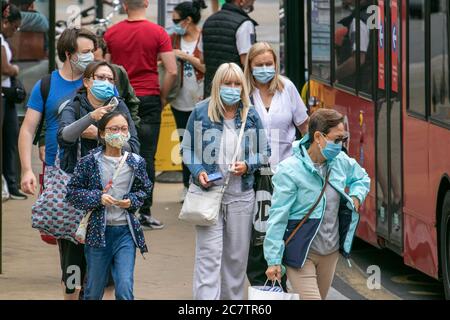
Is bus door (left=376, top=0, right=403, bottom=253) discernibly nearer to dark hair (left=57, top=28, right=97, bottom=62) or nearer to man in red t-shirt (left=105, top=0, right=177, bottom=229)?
man in red t-shirt (left=105, top=0, right=177, bottom=229)

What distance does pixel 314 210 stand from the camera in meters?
8.39

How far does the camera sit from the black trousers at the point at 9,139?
16062mm

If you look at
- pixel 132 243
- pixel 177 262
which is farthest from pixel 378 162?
pixel 132 243

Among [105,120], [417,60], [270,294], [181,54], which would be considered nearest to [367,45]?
[417,60]

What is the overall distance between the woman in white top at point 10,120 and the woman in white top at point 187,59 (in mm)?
1532

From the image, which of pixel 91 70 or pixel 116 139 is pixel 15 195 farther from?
pixel 116 139

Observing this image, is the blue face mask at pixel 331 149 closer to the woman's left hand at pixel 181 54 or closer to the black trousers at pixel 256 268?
the black trousers at pixel 256 268

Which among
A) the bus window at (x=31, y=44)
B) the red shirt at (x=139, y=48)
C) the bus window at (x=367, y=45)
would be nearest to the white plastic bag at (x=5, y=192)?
the bus window at (x=31, y=44)

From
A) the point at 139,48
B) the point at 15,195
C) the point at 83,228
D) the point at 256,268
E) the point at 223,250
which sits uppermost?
the point at 139,48

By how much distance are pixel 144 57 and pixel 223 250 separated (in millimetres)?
3848

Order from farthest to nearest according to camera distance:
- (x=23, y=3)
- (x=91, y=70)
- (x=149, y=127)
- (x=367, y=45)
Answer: (x=23, y=3), (x=149, y=127), (x=367, y=45), (x=91, y=70)

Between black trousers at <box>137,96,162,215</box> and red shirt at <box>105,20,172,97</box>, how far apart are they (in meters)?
0.10
